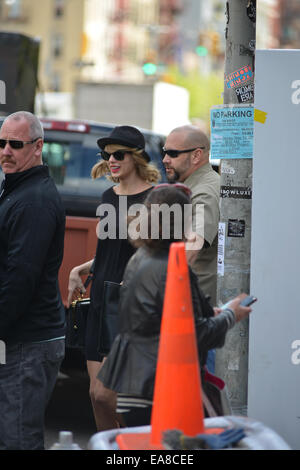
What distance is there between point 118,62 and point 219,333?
3714 inches

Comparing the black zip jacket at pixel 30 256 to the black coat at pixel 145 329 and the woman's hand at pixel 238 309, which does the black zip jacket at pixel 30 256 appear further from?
the woman's hand at pixel 238 309

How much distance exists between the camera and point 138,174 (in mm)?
5844

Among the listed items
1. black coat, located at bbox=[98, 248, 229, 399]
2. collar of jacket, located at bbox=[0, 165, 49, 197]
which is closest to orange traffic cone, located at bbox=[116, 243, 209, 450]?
black coat, located at bbox=[98, 248, 229, 399]

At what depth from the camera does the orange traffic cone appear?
406 cm

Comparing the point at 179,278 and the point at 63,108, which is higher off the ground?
the point at 63,108

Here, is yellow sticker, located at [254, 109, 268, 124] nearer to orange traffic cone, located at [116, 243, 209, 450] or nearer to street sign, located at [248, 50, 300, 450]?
street sign, located at [248, 50, 300, 450]

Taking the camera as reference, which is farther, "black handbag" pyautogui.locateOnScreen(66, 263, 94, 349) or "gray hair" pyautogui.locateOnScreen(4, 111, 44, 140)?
"black handbag" pyautogui.locateOnScreen(66, 263, 94, 349)

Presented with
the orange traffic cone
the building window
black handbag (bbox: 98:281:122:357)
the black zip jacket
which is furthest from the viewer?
the building window

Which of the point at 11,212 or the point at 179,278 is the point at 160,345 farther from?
the point at 11,212

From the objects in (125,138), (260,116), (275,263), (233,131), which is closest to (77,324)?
(125,138)

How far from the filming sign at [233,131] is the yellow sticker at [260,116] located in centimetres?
11

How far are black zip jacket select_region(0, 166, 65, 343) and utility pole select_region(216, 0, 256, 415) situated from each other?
3.72 feet

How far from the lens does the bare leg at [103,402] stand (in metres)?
5.58

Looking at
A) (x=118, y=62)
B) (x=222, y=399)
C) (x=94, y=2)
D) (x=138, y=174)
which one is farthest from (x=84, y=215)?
(x=118, y=62)
